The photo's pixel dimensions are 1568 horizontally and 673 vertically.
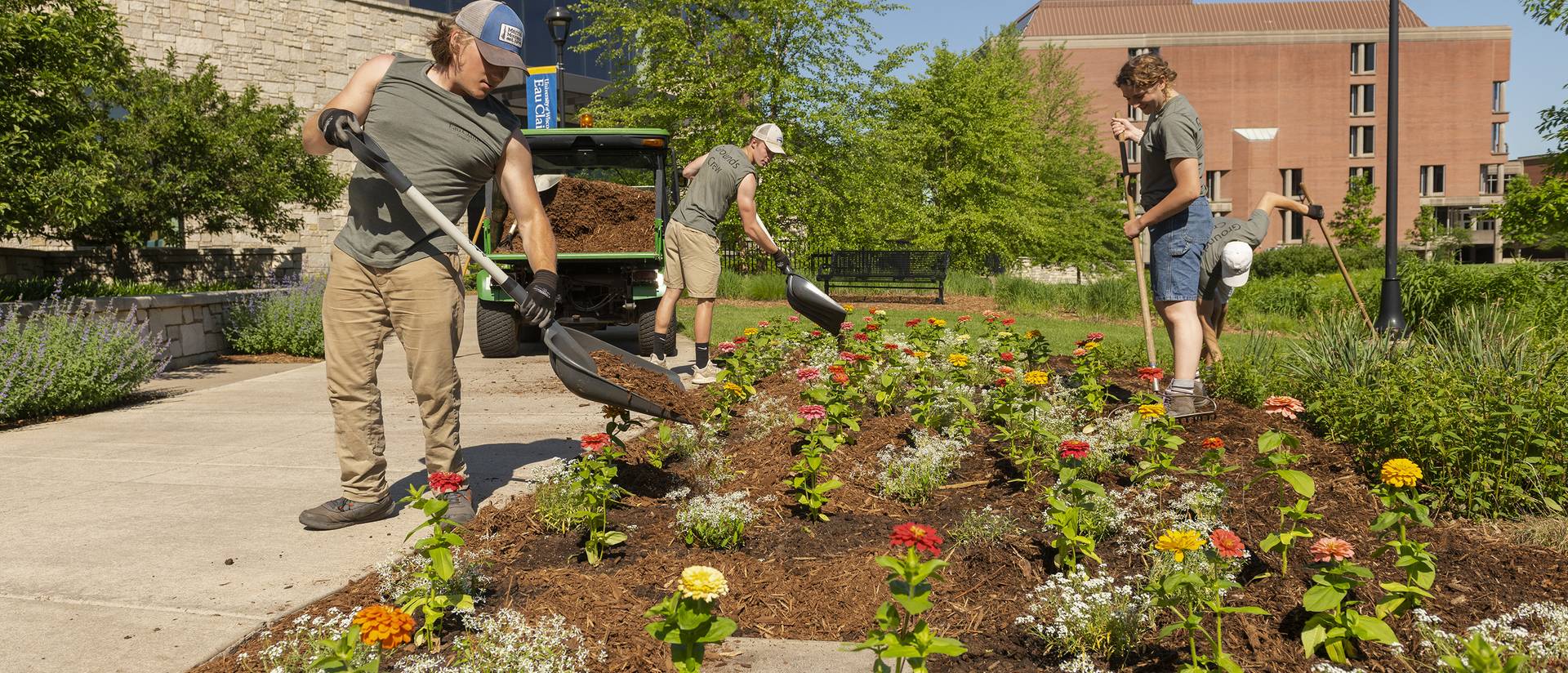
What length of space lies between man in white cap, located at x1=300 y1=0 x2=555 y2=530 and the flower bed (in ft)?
1.97

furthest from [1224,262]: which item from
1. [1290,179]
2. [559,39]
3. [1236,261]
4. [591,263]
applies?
[1290,179]

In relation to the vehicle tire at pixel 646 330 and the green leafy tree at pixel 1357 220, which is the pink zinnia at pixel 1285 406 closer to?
the vehicle tire at pixel 646 330

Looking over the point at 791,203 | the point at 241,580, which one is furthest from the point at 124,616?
the point at 791,203

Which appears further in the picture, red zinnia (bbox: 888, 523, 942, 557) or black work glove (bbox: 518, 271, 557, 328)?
black work glove (bbox: 518, 271, 557, 328)

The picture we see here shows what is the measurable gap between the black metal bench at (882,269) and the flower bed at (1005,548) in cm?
1453

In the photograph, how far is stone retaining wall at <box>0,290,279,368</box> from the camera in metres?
8.78

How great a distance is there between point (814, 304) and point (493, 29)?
338 centimetres

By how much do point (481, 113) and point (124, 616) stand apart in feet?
7.13

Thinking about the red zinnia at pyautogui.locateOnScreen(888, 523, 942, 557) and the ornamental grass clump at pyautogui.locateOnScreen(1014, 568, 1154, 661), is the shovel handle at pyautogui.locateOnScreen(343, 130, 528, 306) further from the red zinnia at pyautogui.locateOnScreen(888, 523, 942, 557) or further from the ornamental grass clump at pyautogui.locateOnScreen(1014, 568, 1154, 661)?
the ornamental grass clump at pyautogui.locateOnScreen(1014, 568, 1154, 661)

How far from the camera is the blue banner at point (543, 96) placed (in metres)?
13.3

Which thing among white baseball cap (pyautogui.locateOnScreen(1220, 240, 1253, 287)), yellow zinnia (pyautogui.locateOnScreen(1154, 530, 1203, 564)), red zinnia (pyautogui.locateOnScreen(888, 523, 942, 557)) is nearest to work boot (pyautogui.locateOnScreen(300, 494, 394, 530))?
red zinnia (pyautogui.locateOnScreen(888, 523, 942, 557))

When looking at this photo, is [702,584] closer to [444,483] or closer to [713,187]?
[444,483]

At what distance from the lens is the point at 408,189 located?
3.65 metres

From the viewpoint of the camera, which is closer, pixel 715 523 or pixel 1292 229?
pixel 715 523
